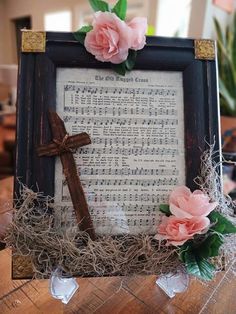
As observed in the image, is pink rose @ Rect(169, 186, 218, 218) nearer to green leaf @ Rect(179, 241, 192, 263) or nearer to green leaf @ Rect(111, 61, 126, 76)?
green leaf @ Rect(179, 241, 192, 263)

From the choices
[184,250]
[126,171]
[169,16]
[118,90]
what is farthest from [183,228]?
[169,16]

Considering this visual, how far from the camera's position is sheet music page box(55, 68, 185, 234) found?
1.61 feet

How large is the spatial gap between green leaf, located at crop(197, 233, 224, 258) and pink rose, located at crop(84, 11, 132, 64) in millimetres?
350

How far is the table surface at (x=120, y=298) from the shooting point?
0.49 m

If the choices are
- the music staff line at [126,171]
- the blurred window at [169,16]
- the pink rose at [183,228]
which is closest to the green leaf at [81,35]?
the music staff line at [126,171]

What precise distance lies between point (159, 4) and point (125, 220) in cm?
264

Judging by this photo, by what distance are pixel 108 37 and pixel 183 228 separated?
1.14ft

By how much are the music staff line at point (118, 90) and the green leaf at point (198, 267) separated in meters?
0.30

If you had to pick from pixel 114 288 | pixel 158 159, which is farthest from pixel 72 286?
pixel 158 159

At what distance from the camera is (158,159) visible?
1.67ft

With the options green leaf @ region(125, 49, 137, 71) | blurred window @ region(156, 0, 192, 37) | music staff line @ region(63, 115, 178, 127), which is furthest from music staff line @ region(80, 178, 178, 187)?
blurred window @ region(156, 0, 192, 37)

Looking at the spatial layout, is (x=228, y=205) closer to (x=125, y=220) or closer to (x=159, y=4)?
(x=125, y=220)

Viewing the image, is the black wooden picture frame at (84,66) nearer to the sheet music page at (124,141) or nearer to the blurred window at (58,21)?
the sheet music page at (124,141)

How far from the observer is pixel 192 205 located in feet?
1.41
